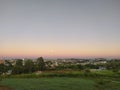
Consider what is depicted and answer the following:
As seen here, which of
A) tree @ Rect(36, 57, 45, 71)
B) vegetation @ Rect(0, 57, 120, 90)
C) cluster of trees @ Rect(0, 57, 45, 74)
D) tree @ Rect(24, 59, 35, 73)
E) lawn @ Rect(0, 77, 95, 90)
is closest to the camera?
lawn @ Rect(0, 77, 95, 90)

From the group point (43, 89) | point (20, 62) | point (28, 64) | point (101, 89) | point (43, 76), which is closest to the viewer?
point (43, 89)

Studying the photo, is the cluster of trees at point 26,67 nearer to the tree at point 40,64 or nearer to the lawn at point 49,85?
the tree at point 40,64

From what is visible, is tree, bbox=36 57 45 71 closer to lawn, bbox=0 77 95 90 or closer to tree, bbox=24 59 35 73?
tree, bbox=24 59 35 73

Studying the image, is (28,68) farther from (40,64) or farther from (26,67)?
(40,64)

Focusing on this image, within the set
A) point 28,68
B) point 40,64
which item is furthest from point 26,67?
point 40,64

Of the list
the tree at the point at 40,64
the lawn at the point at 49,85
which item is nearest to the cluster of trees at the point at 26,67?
the tree at the point at 40,64

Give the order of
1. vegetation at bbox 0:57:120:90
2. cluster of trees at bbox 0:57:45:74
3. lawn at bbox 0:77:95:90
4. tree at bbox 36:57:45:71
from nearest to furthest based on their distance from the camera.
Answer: lawn at bbox 0:77:95:90 < vegetation at bbox 0:57:120:90 < cluster of trees at bbox 0:57:45:74 < tree at bbox 36:57:45:71

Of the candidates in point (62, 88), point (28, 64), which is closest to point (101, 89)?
→ point (62, 88)

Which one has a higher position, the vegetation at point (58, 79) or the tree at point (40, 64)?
the tree at point (40, 64)

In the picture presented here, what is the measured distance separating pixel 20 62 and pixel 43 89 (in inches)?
1004

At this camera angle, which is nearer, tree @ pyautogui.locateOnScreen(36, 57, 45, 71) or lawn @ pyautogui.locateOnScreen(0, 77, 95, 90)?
lawn @ pyautogui.locateOnScreen(0, 77, 95, 90)

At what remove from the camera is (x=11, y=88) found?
14.1 metres

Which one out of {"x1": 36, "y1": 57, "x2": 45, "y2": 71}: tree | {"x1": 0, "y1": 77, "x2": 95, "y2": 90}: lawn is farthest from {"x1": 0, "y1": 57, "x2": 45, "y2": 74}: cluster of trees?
{"x1": 0, "y1": 77, "x2": 95, "y2": 90}: lawn

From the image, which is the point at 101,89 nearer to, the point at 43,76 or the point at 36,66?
the point at 43,76
